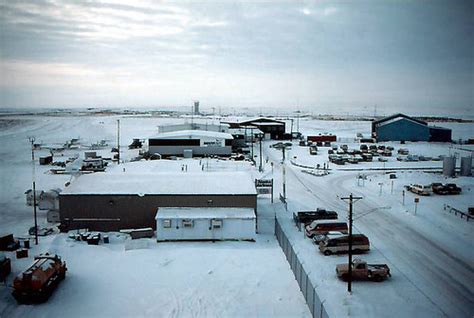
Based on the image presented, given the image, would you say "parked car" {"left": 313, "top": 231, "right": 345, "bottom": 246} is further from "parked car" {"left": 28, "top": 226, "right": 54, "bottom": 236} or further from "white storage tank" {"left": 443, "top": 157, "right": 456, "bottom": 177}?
"white storage tank" {"left": 443, "top": 157, "right": 456, "bottom": 177}

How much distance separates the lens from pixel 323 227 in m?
16.5

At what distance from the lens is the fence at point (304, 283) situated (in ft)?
32.6

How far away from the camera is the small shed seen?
52.1 ft

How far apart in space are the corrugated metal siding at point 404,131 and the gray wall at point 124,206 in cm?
4319

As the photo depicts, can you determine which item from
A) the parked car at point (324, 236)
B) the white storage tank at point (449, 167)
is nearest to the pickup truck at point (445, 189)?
the white storage tank at point (449, 167)

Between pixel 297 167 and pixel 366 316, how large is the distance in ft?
78.8

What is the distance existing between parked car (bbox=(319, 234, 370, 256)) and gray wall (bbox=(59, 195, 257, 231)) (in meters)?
3.84

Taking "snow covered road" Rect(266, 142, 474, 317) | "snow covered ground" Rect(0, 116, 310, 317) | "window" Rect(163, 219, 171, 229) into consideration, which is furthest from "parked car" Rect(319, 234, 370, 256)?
"window" Rect(163, 219, 171, 229)

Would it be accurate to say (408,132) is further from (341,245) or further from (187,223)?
(187,223)

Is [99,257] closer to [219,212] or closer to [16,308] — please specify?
[16,308]

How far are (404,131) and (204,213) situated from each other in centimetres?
4603

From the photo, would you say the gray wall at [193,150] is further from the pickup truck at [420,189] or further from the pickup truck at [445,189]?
the pickup truck at [445,189]

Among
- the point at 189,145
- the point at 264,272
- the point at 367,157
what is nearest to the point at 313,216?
the point at 264,272

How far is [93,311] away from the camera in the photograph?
10.5 metres
